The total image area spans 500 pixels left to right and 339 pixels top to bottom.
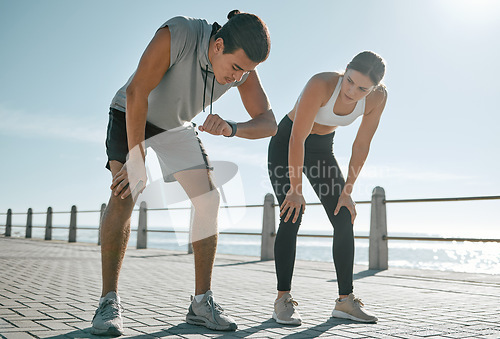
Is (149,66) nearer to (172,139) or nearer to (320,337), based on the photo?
(172,139)

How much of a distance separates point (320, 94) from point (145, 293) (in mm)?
2242

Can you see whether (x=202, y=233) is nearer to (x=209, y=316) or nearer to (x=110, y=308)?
(x=209, y=316)

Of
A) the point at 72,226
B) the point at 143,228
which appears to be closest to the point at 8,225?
the point at 72,226

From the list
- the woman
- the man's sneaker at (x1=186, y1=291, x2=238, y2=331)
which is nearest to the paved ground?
the man's sneaker at (x1=186, y1=291, x2=238, y2=331)

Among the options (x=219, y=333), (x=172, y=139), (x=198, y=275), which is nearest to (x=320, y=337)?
(x=219, y=333)

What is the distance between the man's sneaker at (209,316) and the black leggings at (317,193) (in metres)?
0.52

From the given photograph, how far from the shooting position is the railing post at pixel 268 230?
874 cm

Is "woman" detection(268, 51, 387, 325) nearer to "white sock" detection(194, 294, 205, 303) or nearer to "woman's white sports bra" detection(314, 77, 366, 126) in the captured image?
"woman's white sports bra" detection(314, 77, 366, 126)

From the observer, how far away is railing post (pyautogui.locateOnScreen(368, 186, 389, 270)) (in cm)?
709

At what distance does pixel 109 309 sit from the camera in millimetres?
2375

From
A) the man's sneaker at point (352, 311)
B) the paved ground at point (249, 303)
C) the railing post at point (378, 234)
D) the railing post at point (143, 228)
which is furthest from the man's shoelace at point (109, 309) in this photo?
the railing post at point (143, 228)

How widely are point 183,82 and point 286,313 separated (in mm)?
1421

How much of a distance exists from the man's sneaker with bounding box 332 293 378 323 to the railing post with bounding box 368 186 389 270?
4311 mm

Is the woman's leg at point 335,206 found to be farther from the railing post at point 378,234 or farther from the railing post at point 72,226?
the railing post at point 72,226
